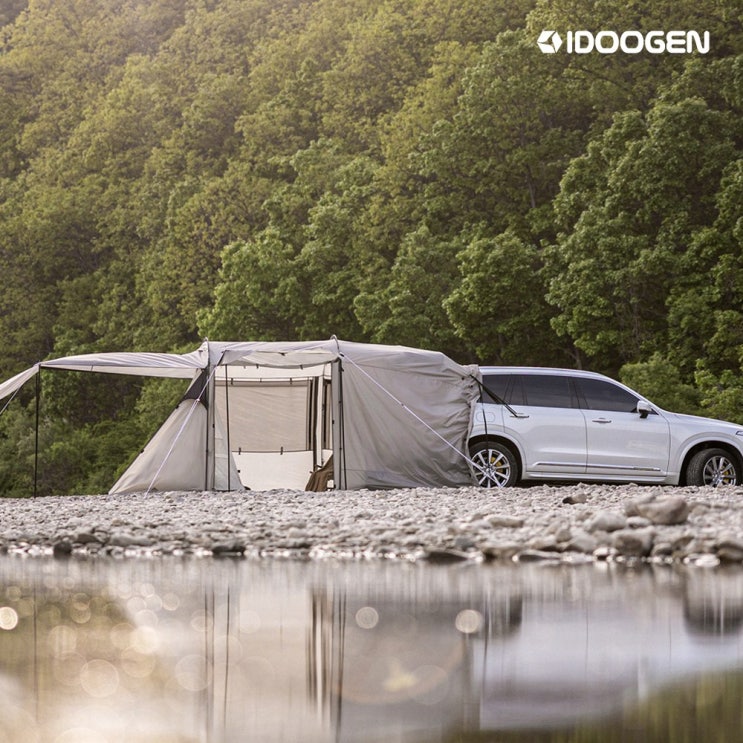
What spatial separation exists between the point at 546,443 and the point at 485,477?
38.3 inches

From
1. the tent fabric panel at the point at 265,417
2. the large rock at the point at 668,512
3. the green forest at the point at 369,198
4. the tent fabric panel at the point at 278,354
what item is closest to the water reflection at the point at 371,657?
the large rock at the point at 668,512

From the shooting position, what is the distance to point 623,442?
1820 centimetres

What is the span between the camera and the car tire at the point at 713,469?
1822 cm

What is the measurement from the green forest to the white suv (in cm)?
880

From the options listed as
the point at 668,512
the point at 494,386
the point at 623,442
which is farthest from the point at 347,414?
the point at 668,512

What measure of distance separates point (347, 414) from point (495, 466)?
2.12 m

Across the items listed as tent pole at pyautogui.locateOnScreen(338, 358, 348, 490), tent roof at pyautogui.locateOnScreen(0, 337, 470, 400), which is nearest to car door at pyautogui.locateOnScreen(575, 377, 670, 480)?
tent roof at pyautogui.locateOnScreen(0, 337, 470, 400)

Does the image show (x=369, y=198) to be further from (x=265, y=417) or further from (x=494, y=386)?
(x=494, y=386)

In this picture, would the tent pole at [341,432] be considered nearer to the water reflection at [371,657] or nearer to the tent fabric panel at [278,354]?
the tent fabric panel at [278,354]

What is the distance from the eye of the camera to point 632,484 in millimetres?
17875

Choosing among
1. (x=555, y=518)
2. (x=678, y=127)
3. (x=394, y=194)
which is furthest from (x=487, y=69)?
(x=555, y=518)

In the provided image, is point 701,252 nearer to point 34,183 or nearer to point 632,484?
point 632,484

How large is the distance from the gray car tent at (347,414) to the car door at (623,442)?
170cm

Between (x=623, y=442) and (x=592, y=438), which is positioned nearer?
(x=592, y=438)
